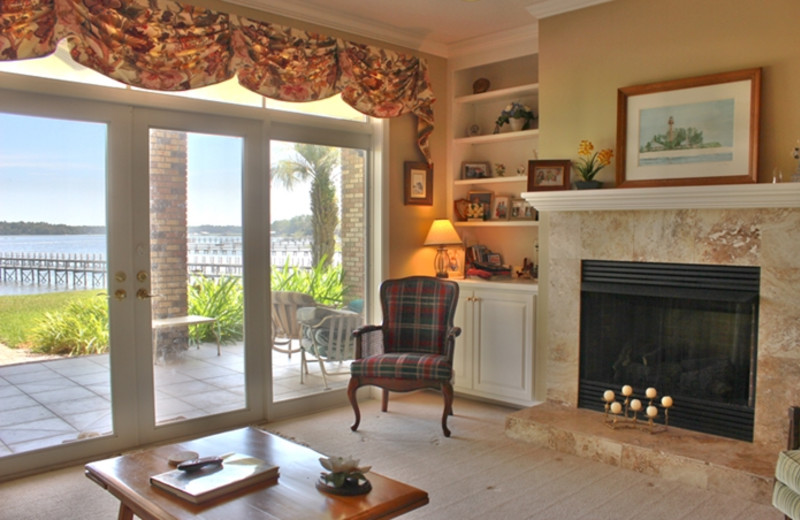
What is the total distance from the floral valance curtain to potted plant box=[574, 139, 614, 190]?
138 cm

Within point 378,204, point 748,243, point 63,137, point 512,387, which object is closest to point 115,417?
point 63,137

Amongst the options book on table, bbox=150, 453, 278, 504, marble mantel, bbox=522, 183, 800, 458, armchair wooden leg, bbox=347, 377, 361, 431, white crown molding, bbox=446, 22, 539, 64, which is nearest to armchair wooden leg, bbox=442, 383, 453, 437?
armchair wooden leg, bbox=347, 377, 361, 431

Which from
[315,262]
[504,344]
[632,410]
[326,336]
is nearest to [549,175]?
[504,344]

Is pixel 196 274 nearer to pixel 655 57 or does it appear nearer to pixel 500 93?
pixel 500 93

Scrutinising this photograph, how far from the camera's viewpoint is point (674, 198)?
353 centimetres

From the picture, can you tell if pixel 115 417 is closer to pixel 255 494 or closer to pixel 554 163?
pixel 255 494

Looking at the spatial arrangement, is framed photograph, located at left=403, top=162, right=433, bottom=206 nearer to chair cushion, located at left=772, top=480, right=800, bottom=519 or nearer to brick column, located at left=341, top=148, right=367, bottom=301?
brick column, located at left=341, top=148, right=367, bottom=301

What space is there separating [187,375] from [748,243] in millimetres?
3251

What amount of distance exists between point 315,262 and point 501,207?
5.22ft

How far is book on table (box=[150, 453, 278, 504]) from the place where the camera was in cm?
211

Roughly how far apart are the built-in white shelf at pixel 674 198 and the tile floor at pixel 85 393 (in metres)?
2.14

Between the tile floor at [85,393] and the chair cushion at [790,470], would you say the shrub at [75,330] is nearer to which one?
the tile floor at [85,393]

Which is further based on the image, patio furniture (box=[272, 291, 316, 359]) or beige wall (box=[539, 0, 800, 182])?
patio furniture (box=[272, 291, 316, 359])

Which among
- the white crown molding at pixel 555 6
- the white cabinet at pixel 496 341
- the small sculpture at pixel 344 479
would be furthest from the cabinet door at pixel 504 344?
the small sculpture at pixel 344 479
